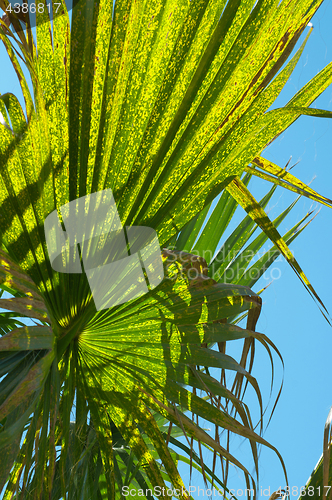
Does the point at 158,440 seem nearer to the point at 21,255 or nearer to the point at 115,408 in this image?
the point at 115,408

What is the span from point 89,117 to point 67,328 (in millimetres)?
332

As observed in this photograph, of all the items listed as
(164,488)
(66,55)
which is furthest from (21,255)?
(164,488)

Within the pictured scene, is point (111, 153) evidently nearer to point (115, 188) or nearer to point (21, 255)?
point (115, 188)

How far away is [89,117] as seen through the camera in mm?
475

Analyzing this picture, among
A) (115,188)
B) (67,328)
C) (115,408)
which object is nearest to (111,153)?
(115,188)

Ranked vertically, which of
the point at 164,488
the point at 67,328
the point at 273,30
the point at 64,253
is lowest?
the point at 164,488

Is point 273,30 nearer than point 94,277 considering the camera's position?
Yes

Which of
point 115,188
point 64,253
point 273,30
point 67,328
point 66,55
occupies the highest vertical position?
point 273,30

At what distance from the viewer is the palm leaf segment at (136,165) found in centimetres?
44

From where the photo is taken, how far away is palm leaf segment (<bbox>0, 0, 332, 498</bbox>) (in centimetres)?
44

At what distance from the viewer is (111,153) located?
0.50 meters

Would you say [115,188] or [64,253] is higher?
[115,188]

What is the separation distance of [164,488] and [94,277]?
13.1 inches

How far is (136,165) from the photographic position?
51cm
